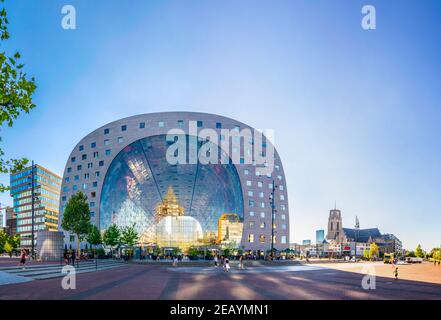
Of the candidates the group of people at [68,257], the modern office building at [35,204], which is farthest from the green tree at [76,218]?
the modern office building at [35,204]

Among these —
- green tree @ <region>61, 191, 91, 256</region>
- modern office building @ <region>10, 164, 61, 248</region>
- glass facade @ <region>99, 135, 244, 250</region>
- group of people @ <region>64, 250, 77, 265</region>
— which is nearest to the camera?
group of people @ <region>64, 250, 77, 265</region>

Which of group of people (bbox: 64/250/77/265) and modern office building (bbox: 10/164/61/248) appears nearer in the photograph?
group of people (bbox: 64/250/77/265)

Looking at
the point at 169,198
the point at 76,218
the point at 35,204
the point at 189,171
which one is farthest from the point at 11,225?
the point at 76,218

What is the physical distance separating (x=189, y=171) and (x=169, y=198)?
21.3 m

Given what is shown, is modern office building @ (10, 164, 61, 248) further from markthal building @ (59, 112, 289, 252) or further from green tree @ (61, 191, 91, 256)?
green tree @ (61, 191, 91, 256)

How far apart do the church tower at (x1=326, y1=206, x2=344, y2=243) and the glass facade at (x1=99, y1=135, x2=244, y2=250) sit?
111 metres

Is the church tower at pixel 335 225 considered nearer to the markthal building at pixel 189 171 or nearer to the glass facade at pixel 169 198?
the markthal building at pixel 189 171

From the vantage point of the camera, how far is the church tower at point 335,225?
611 feet

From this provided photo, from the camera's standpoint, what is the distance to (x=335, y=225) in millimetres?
189375

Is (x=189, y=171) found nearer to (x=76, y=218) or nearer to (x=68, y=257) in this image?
(x=76, y=218)

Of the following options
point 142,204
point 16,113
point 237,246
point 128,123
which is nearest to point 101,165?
point 128,123

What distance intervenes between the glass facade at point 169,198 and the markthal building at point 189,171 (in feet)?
0.86

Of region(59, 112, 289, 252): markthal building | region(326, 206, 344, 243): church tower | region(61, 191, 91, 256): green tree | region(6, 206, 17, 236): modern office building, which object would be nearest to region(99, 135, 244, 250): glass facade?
region(59, 112, 289, 252): markthal building

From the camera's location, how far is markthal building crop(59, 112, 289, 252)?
79.7 m
